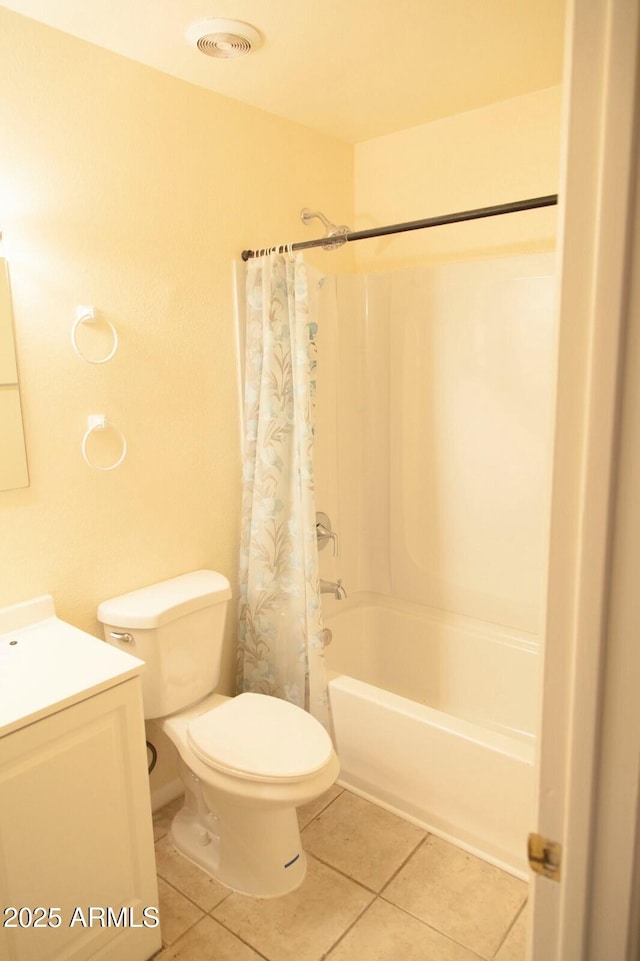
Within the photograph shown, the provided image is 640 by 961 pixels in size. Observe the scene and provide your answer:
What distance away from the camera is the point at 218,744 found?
1.80 meters

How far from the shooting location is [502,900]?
5.97 ft

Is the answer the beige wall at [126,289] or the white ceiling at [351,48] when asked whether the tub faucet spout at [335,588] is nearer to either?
the beige wall at [126,289]

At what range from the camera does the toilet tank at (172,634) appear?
192 cm

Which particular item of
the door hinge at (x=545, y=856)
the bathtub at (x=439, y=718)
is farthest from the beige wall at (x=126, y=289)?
the door hinge at (x=545, y=856)

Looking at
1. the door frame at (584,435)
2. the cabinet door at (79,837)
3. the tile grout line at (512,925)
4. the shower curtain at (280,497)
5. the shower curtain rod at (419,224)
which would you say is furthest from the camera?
the shower curtain at (280,497)

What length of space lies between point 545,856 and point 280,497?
1.68m

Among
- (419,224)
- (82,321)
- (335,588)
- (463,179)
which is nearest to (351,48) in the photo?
(419,224)

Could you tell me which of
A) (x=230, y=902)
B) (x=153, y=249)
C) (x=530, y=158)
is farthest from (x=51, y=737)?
(x=530, y=158)

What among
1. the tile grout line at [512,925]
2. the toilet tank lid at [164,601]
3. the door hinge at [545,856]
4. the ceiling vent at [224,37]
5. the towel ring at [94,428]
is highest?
the ceiling vent at [224,37]

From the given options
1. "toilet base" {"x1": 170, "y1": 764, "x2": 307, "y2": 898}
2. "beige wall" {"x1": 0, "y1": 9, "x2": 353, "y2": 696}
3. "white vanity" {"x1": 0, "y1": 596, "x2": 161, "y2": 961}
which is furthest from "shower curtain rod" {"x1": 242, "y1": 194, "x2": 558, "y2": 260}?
"toilet base" {"x1": 170, "y1": 764, "x2": 307, "y2": 898}

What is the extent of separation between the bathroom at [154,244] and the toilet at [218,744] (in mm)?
172

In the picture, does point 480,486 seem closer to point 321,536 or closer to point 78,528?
point 321,536

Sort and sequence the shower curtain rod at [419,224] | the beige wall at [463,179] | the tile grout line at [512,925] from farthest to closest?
the beige wall at [463,179] → the shower curtain rod at [419,224] → the tile grout line at [512,925]

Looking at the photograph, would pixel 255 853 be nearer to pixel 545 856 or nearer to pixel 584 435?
pixel 545 856
